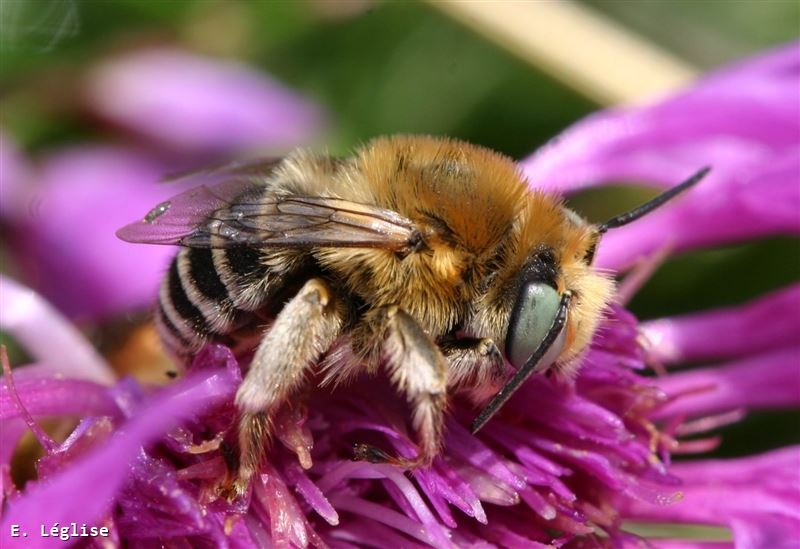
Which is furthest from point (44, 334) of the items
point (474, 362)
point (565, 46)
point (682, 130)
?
point (565, 46)

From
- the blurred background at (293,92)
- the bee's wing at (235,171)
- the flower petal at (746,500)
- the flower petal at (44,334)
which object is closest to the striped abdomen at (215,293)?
the bee's wing at (235,171)

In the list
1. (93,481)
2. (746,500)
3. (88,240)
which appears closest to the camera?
(93,481)

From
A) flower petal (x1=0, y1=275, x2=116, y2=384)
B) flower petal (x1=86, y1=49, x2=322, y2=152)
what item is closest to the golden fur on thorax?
flower petal (x1=0, y1=275, x2=116, y2=384)

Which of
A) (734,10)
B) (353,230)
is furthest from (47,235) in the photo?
(734,10)

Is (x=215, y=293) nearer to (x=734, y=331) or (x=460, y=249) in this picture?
(x=460, y=249)

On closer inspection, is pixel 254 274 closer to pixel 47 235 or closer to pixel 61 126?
pixel 47 235

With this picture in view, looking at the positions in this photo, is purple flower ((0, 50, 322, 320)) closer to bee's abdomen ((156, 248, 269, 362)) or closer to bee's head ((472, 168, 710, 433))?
bee's abdomen ((156, 248, 269, 362))
